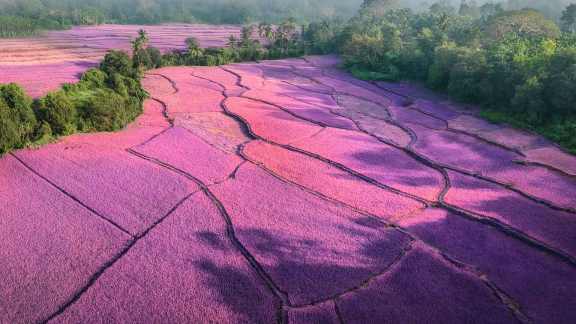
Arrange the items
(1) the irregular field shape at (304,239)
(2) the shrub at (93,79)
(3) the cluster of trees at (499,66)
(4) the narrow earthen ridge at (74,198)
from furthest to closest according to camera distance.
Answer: (3) the cluster of trees at (499,66) → (2) the shrub at (93,79) → (4) the narrow earthen ridge at (74,198) → (1) the irregular field shape at (304,239)

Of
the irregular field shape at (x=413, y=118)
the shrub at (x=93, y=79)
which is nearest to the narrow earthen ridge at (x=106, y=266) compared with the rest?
the shrub at (x=93, y=79)

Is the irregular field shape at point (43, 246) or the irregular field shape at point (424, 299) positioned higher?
the irregular field shape at point (424, 299)

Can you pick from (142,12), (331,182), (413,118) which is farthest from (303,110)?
(142,12)

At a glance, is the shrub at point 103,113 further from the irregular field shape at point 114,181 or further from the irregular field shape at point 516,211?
the irregular field shape at point 516,211

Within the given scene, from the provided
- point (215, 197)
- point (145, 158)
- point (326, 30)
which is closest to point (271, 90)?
point (145, 158)

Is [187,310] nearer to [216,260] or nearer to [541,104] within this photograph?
[216,260]
